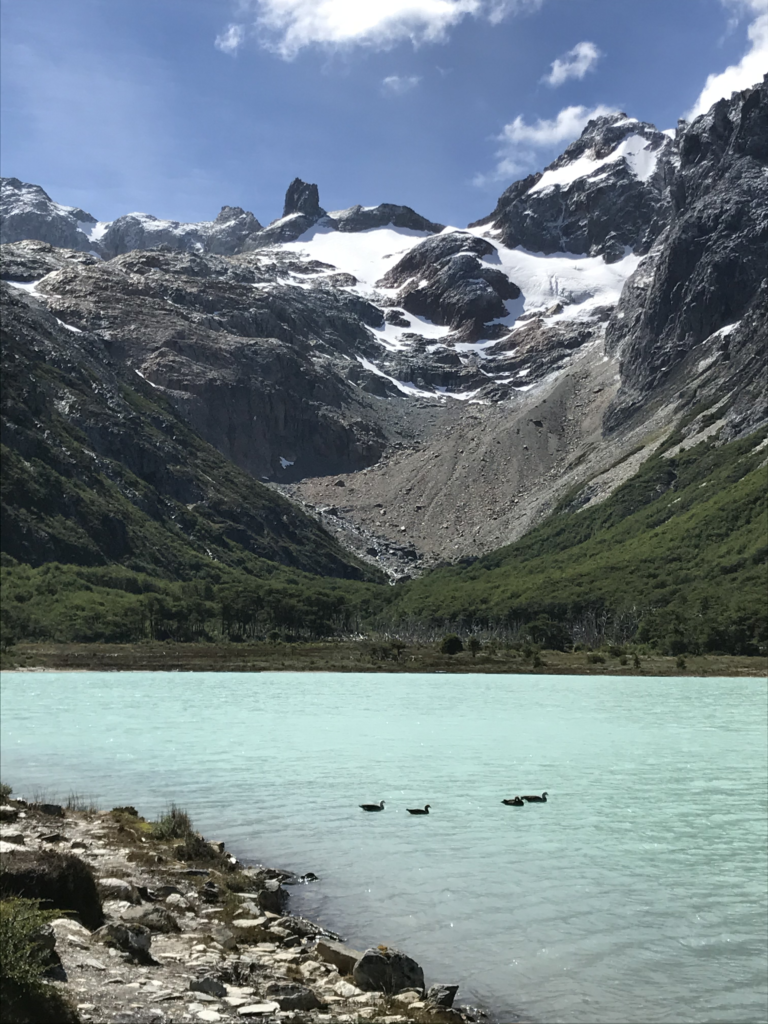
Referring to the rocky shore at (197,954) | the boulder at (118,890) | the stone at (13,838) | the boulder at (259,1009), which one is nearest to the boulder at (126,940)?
the rocky shore at (197,954)

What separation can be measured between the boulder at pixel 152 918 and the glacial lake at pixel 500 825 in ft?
10.8

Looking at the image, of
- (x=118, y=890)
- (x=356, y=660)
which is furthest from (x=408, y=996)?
(x=356, y=660)

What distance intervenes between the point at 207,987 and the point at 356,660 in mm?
125560

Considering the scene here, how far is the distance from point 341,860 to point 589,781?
16.4 metres

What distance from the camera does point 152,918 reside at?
16.3 metres

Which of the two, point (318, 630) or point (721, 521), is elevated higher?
point (721, 521)

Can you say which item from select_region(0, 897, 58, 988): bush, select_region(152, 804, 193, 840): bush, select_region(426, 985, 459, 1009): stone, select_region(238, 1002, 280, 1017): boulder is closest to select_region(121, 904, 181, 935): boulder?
select_region(0, 897, 58, 988): bush

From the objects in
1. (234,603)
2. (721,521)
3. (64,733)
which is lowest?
(64,733)

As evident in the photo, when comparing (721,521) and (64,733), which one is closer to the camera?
(64,733)

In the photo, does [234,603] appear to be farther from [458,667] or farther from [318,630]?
[458,667]

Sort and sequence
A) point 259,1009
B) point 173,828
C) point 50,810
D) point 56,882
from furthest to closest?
point 50,810 < point 173,828 < point 56,882 < point 259,1009

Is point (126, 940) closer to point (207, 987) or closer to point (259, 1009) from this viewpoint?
point (207, 987)

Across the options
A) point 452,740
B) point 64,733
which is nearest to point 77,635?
point 64,733

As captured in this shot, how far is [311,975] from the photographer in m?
14.6
